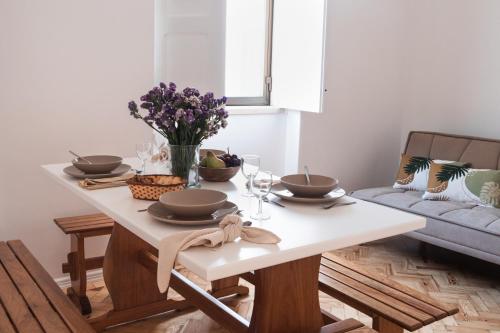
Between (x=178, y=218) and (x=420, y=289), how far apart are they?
2.19m

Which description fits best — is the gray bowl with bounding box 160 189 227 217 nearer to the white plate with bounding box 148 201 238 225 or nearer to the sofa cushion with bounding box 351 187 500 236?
the white plate with bounding box 148 201 238 225

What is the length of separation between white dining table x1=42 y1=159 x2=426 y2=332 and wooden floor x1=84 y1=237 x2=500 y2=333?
33.7 inches

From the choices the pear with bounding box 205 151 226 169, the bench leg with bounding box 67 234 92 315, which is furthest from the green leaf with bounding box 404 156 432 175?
the bench leg with bounding box 67 234 92 315

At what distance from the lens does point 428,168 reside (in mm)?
4242

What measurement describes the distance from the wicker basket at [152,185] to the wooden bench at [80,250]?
1001mm

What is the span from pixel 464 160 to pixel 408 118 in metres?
0.99

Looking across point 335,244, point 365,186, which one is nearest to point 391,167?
point 365,186

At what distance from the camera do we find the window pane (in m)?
4.34

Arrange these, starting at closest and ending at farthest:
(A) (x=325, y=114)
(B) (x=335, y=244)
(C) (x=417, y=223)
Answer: (B) (x=335, y=244) < (C) (x=417, y=223) < (A) (x=325, y=114)

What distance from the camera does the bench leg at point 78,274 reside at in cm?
302

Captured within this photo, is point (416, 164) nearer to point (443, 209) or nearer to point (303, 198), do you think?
point (443, 209)

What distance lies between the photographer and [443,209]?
3750 millimetres

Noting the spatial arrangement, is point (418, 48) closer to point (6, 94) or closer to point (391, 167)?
point (391, 167)

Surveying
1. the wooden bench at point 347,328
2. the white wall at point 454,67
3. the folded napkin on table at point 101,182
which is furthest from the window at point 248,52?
the wooden bench at point 347,328
